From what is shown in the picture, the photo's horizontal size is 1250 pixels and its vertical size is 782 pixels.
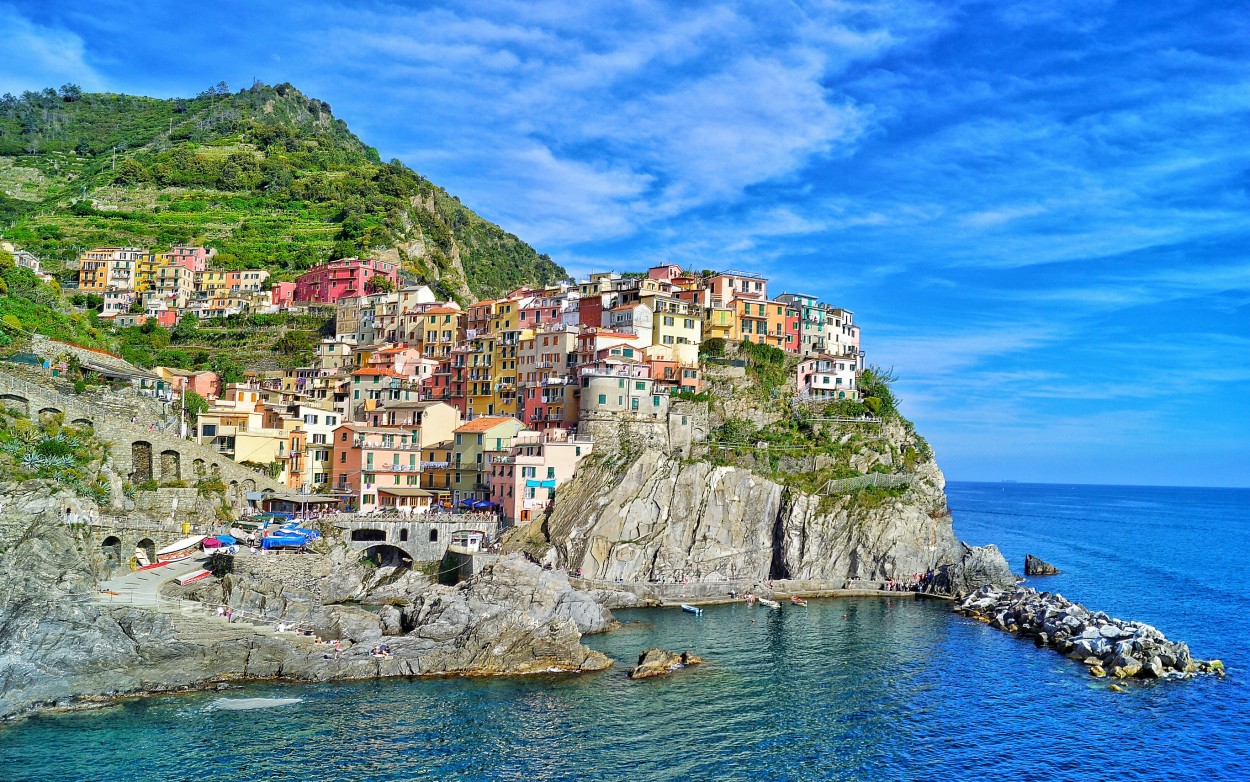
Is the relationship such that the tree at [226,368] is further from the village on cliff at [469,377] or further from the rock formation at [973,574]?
the rock formation at [973,574]

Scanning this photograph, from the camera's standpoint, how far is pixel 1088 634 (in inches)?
2190

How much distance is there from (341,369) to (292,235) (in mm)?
51000

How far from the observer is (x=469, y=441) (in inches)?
3031

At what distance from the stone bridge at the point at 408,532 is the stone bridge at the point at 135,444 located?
29.3 feet

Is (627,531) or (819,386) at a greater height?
(819,386)

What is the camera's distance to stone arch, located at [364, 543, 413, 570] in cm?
6770

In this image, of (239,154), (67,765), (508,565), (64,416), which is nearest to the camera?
(67,765)

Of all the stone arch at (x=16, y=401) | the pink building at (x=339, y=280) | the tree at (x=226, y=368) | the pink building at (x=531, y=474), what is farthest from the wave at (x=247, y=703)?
the pink building at (x=339, y=280)

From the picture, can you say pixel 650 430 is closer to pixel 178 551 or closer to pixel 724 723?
pixel 178 551

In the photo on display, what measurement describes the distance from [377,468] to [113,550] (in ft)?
74.2

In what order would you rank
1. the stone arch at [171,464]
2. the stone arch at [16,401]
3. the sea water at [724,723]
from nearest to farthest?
the sea water at [724,723] → the stone arch at [16,401] → the stone arch at [171,464]

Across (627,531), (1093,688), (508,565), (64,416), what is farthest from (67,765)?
(1093,688)

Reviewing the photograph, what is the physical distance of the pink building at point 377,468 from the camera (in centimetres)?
7462

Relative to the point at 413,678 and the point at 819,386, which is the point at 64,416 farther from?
the point at 819,386
